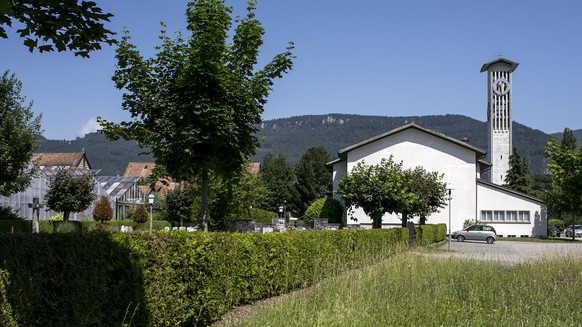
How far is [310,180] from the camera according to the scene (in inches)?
3214

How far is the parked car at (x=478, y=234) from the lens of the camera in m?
41.2

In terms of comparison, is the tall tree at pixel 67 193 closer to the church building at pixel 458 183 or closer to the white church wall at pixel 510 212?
the church building at pixel 458 183

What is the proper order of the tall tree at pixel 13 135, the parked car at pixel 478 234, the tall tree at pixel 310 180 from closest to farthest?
the tall tree at pixel 13 135, the parked car at pixel 478 234, the tall tree at pixel 310 180

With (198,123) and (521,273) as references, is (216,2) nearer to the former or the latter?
(198,123)

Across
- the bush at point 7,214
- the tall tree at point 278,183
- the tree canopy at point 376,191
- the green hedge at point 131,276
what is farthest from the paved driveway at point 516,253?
the tall tree at point 278,183

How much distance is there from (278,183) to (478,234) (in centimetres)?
4690

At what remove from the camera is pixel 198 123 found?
46.0ft

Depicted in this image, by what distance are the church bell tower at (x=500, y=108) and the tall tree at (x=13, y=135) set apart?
6988cm

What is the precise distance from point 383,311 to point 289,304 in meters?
1.26

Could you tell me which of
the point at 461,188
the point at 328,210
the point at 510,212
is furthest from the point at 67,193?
the point at 510,212

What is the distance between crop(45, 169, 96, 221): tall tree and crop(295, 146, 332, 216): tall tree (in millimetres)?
45963

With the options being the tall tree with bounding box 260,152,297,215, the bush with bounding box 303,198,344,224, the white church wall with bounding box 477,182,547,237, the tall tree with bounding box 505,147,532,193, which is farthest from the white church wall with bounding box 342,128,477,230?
the tall tree with bounding box 505,147,532,193

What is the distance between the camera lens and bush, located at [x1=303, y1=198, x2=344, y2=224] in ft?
160

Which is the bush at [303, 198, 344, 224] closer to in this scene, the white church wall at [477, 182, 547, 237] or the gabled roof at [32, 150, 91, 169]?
the white church wall at [477, 182, 547, 237]
